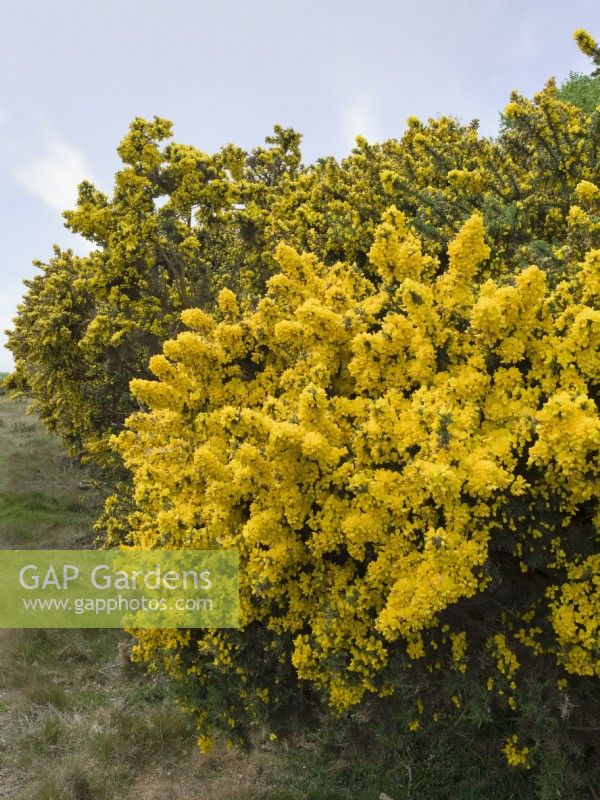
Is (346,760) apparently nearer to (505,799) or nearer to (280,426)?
(505,799)

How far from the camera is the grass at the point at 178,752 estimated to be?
18.9 feet

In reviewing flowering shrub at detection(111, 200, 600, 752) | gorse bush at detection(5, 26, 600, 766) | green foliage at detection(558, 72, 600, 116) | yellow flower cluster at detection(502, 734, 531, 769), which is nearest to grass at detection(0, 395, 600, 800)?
yellow flower cluster at detection(502, 734, 531, 769)

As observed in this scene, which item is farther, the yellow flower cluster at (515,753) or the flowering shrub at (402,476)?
the yellow flower cluster at (515,753)

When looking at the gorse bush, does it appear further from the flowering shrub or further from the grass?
the grass

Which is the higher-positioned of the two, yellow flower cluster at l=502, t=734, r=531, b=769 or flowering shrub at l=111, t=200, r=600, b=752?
flowering shrub at l=111, t=200, r=600, b=752

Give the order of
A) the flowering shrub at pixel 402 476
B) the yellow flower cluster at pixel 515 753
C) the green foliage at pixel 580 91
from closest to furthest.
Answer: the flowering shrub at pixel 402 476 → the yellow flower cluster at pixel 515 753 → the green foliage at pixel 580 91

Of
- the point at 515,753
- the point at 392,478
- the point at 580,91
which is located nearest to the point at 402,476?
A: the point at 392,478

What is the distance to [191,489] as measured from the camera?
18.4ft

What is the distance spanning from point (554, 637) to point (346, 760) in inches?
109

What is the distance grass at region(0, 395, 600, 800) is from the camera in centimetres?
575

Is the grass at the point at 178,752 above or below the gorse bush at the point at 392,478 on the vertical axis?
below

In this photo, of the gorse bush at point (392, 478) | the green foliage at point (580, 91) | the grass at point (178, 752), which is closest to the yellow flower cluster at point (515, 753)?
the gorse bush at point (392, 478)

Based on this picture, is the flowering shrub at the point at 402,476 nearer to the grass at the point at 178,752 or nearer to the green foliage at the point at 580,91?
the grass at the point at 178,752

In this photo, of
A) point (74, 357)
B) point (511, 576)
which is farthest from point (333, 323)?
point (74, 357)
